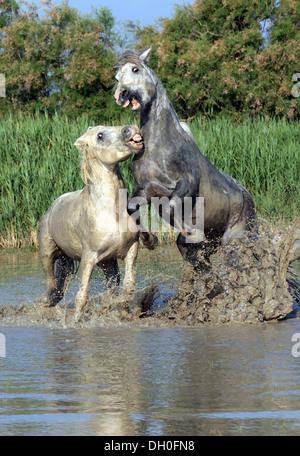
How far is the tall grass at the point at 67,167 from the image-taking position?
13852 millimetres

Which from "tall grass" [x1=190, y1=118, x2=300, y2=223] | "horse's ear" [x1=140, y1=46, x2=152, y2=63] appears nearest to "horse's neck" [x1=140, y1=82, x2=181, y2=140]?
"horse's ear" [x1=140, y1=46, x2=152, y2=63]

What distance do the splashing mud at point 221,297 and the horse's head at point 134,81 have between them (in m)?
1.67

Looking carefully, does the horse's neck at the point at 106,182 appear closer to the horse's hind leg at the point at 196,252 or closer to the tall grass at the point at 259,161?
the horse's hind leg at the point at 196,252

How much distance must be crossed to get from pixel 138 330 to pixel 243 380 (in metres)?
2.10

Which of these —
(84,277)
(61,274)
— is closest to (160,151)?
(84,277)

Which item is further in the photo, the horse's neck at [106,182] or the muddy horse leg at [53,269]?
the muddy horse leg at [53,269]

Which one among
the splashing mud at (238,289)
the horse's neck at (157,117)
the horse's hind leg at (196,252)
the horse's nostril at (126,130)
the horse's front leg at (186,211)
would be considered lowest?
the splashing mud at (238,289)

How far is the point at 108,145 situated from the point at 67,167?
23.0ft

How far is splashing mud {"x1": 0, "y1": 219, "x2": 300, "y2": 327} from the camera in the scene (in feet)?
25.0

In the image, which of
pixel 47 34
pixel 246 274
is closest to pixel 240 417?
pixel 246 274

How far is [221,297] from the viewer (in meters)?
7.75

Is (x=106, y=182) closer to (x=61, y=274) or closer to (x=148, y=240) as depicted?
(x=148, y=240)

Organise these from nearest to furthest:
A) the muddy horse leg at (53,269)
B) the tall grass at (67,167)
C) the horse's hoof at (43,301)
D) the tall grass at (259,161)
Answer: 1. the muddy horse leg at (53,269)
2. the horse's hoof at (43,301)
3. the tall grass at (67,167)
4. the tall grass at (259,161)

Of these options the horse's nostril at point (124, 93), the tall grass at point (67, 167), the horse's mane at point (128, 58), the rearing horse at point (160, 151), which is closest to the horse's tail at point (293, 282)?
the rearing horse at point (160, 151)
